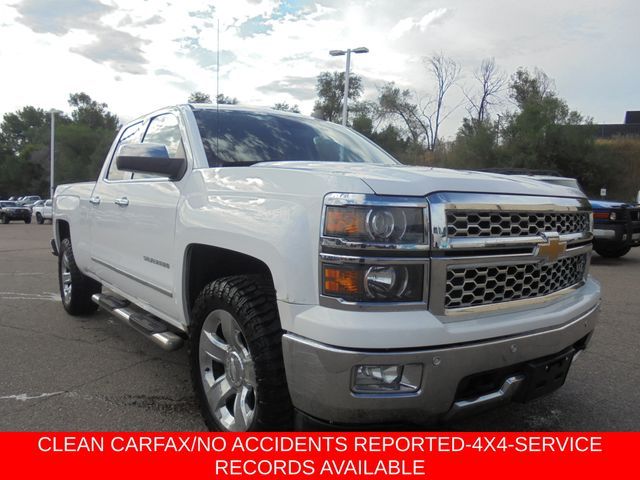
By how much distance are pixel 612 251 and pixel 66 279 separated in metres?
9.81

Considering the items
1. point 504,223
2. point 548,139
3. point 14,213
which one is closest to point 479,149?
point 548,139

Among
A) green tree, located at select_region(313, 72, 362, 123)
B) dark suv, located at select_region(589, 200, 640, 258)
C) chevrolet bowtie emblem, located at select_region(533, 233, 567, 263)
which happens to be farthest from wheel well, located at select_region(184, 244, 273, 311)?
green tree, located at select_region(313, 72, 362, 123)

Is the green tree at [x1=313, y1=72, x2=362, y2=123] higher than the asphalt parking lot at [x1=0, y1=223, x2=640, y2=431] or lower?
higher

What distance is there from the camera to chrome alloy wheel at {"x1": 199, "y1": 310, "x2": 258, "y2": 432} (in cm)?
241

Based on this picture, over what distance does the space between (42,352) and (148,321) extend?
1428 mm

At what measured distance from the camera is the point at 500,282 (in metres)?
2.22

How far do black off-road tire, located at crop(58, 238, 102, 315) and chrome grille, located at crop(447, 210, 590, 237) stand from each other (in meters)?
4.23

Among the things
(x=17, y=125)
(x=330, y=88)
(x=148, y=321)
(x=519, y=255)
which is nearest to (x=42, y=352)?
(x=148, y=321)

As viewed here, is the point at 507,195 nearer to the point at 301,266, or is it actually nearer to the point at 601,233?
the point at 301,266

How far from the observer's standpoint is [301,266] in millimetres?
2041

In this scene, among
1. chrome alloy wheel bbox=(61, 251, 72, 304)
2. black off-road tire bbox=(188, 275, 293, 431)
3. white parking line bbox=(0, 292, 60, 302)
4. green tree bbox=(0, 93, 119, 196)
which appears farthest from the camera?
green tree bbox=(0, 93, 119, 196)

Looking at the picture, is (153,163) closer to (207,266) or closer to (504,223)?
(207,266)

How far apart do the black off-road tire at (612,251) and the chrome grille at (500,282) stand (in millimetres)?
8696

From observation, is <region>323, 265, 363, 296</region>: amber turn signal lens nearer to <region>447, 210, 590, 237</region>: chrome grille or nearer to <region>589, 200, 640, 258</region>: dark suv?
<region>447, 210, 590, 237</region>: chrome grille
